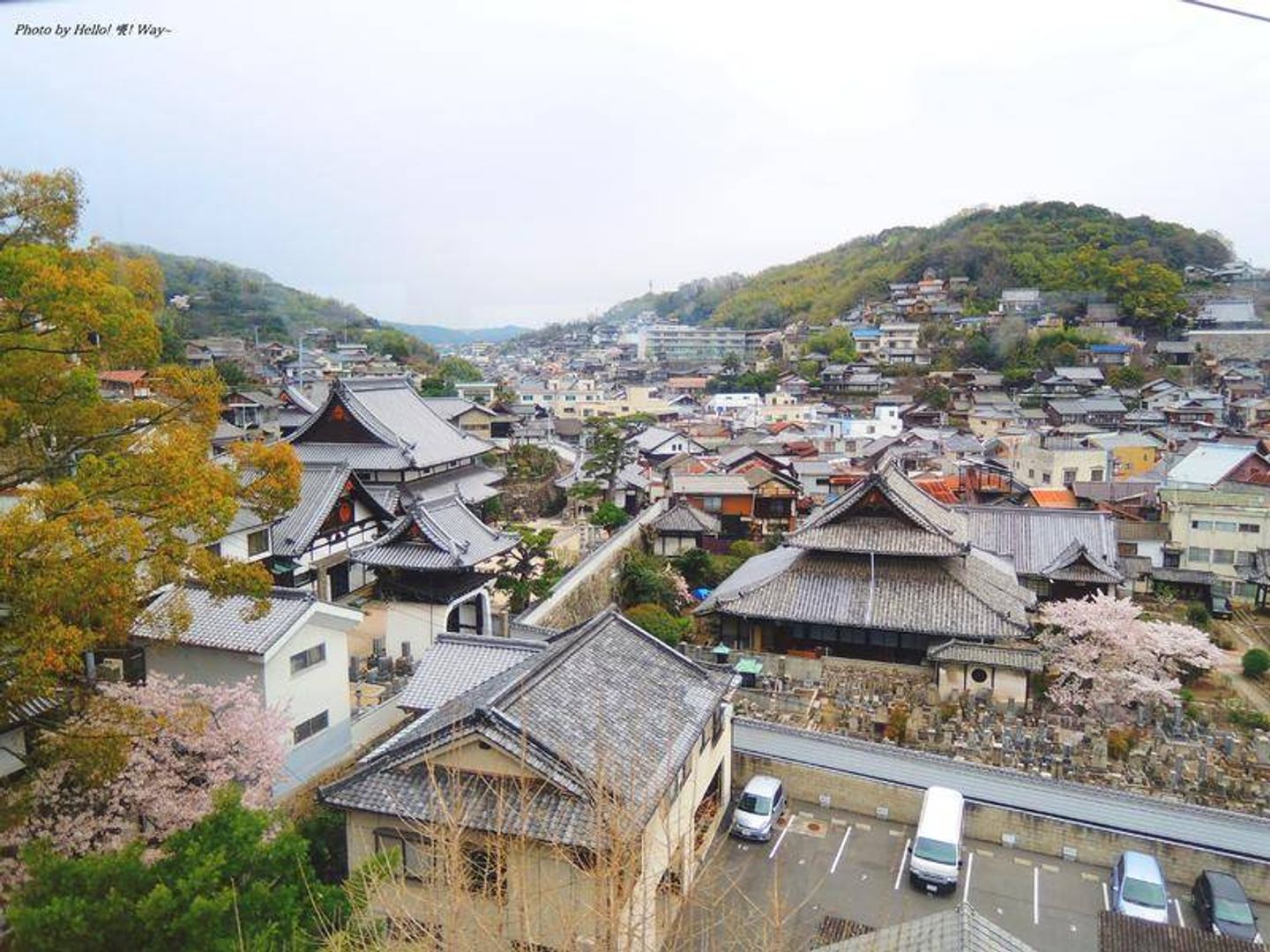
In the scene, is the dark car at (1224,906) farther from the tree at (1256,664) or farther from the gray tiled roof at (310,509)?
the gray tiled roof at (310,509)

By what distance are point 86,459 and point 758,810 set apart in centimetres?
1264

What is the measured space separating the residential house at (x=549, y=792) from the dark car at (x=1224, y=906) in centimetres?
828

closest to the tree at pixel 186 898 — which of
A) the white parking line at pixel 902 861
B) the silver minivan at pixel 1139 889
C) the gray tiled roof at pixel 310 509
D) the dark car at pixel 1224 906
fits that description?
the white parking line at pixel 902 861

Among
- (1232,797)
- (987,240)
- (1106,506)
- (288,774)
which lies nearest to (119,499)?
Result: (288,774)

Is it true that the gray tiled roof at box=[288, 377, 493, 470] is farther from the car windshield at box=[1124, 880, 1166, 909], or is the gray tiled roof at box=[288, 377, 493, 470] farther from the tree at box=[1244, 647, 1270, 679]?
the tree at box=[1244, 647, 1270, 679]

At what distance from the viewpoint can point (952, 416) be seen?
7356 centimetres

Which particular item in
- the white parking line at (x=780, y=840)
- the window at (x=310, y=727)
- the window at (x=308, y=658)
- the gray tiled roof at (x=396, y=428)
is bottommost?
the white parking line at (x=780, y=840)

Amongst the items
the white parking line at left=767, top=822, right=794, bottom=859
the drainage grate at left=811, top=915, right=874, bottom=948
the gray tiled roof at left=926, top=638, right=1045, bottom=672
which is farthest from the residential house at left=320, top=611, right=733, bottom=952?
the gray tiled roof at left=926, top=638, right=1045, bottom=672

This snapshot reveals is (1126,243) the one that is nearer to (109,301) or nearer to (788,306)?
(788,306)

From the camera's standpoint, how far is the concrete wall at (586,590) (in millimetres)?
25422

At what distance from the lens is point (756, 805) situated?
15891 millimetres

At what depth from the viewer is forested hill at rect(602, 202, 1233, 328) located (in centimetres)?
9869

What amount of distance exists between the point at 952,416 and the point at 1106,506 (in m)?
34.3

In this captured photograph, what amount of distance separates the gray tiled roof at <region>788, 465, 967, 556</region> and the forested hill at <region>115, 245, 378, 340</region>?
75613mm
